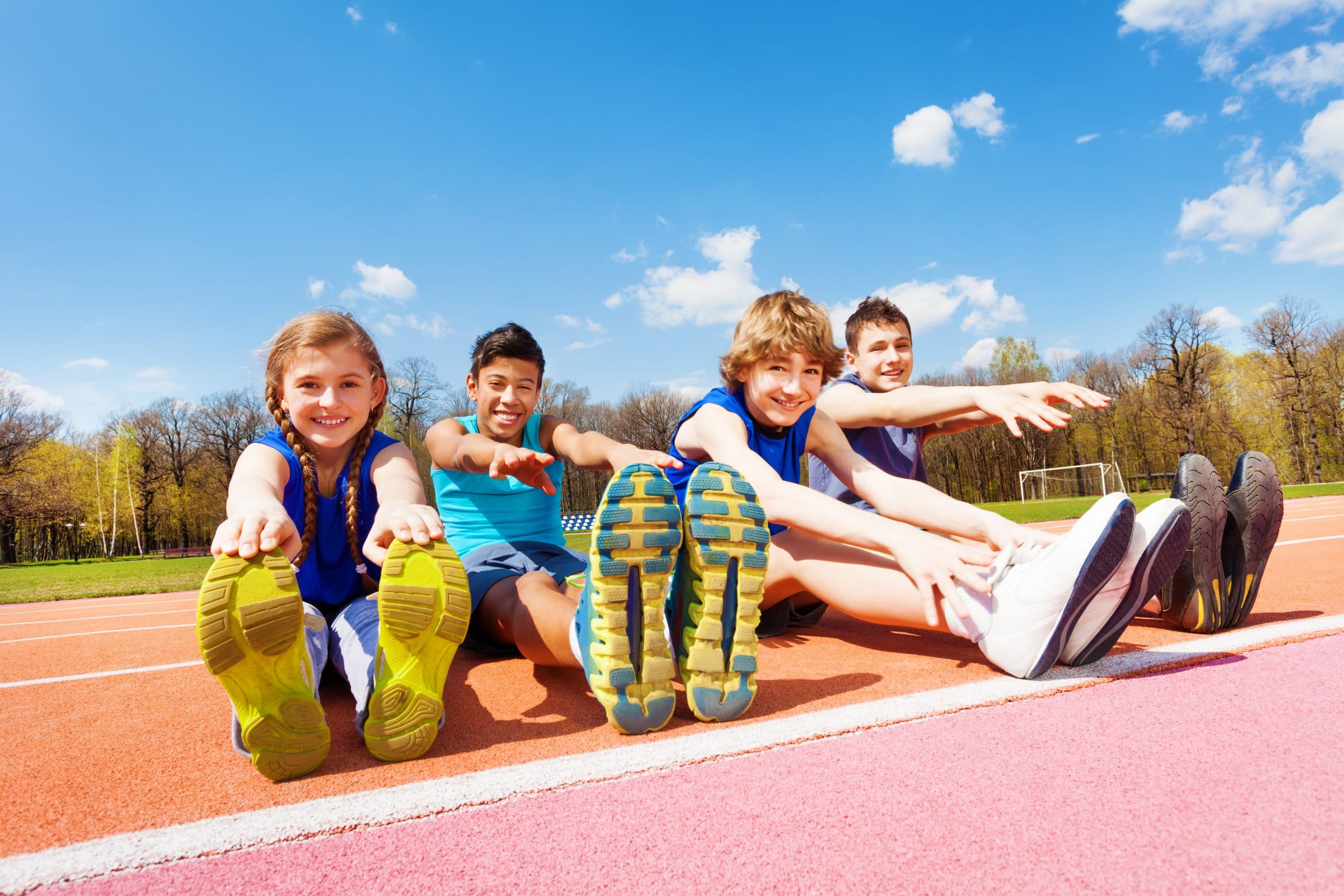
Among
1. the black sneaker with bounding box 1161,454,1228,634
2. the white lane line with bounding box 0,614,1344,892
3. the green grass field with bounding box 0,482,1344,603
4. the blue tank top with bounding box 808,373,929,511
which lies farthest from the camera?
the green grass field with bounding box 0,482,1344,603

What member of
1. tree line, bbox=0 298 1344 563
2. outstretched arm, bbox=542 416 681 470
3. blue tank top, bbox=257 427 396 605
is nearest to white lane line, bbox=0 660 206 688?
blue tank top, bbox=257 427 396 605

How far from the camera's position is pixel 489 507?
10.2ft

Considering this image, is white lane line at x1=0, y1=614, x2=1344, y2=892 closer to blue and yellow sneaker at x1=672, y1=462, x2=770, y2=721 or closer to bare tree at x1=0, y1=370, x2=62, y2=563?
blue and yellow sneaker at x1=672, y1=462, x2=770, y2=721

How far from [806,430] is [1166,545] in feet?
4.46

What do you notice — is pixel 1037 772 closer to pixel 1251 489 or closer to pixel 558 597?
pixel 558 597

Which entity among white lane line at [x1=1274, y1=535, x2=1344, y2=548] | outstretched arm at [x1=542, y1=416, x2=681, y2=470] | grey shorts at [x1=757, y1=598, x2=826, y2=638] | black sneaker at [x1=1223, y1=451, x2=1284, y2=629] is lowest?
white lane line at [x1=1274, y1=535, x2=1344, y2=548]

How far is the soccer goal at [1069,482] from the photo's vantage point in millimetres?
34531

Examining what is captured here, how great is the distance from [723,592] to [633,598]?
0.26 m

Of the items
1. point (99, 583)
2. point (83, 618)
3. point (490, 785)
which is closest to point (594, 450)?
point (490, 785)

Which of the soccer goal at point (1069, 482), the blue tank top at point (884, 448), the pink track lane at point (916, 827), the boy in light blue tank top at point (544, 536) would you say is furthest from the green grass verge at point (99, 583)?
the soccer goal at point (1069, 482)

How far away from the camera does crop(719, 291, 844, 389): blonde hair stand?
261 centimetres

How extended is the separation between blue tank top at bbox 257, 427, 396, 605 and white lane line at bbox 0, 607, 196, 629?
18.3 feet

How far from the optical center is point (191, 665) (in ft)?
11.1

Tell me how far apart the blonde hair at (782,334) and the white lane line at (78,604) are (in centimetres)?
851
